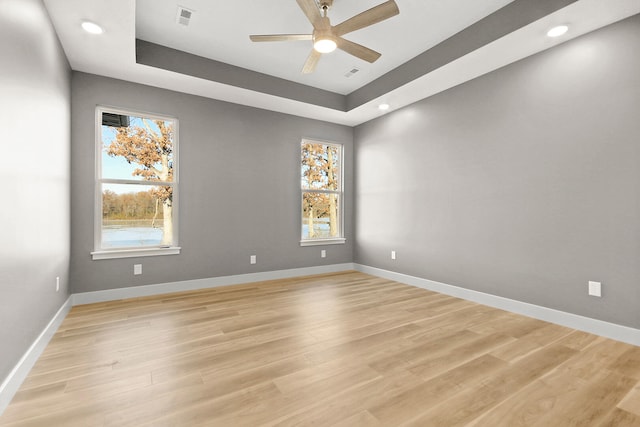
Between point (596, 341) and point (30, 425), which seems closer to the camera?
point (30, 425)

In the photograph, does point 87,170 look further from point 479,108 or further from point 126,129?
point 479,108

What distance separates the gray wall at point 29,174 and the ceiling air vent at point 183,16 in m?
1.02

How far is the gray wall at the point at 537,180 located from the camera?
2529 mm

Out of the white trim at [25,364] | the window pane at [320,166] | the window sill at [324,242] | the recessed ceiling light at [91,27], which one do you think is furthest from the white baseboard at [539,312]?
the recessed ceiling light at [91,27]

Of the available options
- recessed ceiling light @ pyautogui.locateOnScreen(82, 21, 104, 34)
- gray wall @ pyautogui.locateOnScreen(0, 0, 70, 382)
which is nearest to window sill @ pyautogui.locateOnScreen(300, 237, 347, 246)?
gray wall @ pyautogui.locateOnScreen(0, 0, 70, 382)

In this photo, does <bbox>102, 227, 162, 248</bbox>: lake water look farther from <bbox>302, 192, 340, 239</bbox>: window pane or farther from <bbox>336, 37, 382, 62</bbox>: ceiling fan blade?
<bbox>336, 37, 382, 62</bbox>: ceiling fan blade

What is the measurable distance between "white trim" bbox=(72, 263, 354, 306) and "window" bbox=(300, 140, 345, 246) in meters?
0.48

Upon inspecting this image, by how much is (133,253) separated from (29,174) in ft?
6.19

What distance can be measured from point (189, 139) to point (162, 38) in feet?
3.97

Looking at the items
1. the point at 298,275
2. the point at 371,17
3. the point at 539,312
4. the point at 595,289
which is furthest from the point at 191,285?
the point at 595,289

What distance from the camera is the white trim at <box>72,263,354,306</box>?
3.51 metres

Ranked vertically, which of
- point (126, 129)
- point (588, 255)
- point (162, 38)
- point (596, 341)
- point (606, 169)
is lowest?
point (596, 341)

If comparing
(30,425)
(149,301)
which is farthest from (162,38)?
(30,425)

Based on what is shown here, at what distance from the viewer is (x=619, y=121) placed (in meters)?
2.54
